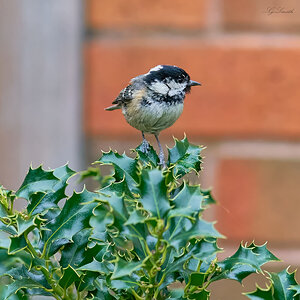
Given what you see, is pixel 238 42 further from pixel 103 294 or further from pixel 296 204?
pixel 103 294

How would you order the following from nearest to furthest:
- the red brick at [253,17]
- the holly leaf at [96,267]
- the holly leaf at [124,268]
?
the holly leaf at [124,268], the holly leaf at [96,267], the red brick at [253,17]

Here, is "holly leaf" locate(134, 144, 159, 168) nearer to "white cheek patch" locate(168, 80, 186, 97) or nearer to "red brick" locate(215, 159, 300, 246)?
"white cheek patch" locate(168, 80, 186, 97)

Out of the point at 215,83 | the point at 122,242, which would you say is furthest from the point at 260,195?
the point at 122,242

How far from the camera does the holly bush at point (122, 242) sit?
65 centimetres

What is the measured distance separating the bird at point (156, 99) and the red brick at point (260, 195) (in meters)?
0.72

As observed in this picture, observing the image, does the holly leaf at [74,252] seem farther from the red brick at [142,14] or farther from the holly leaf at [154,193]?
the red brick at [142,14]

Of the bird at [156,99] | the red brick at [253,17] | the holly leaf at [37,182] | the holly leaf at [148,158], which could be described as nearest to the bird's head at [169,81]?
the bird at [156,99]

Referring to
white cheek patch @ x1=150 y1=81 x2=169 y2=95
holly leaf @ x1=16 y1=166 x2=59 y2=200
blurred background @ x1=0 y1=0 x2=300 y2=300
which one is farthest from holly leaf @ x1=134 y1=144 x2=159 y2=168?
blurred background @ x1=0 y1=0 x2=300 y2=300

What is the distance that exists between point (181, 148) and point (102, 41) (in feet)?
4.18

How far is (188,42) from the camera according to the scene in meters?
2.03

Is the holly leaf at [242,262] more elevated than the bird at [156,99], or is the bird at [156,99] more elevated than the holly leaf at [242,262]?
the bird at [156,99]

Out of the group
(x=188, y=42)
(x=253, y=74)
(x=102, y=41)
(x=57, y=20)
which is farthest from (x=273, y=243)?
(x=57, y=20)

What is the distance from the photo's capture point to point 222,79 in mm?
2053

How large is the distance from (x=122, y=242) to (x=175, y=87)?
0.50 metres
